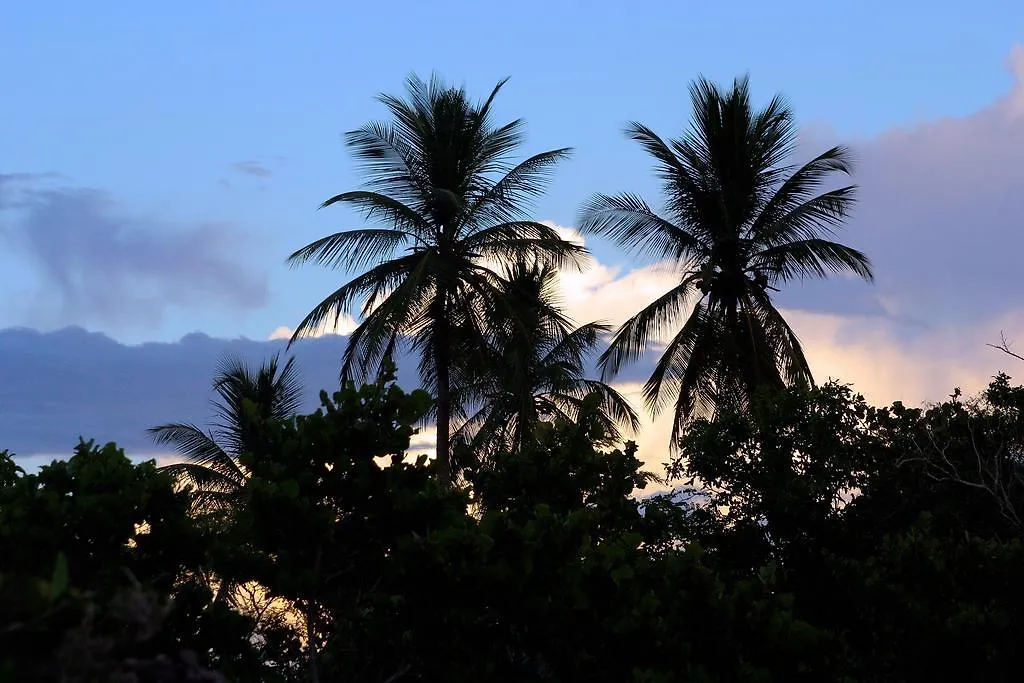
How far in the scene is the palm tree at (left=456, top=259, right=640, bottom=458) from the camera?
25.2m

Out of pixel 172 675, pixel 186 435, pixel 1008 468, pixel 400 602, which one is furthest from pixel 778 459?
pixel 186 435

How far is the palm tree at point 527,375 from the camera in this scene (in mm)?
25188

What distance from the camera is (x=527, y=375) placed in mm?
27078

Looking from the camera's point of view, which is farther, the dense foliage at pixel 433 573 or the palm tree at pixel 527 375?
the palm tree at pixel 527 375

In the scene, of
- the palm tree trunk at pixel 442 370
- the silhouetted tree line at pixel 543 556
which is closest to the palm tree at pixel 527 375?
the palm tree trunk at pixel 442 370

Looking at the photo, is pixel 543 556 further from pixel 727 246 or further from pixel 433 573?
pixel 727 246

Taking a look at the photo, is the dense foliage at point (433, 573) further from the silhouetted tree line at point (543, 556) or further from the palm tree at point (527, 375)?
the palm tree at point (527, 375)

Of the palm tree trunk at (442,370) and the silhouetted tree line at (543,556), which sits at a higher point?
the palm tree trunk at (442,370)

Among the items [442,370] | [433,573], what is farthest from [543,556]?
[442,370]

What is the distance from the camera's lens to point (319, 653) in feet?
36.3

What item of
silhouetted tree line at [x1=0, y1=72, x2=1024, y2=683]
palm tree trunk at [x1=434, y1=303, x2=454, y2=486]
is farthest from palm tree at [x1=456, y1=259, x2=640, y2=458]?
silhouetted tree line at [x1=0, y1=72, x2=1024, y2=683]

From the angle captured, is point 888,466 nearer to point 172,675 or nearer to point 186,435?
point 172,675

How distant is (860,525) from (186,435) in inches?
685

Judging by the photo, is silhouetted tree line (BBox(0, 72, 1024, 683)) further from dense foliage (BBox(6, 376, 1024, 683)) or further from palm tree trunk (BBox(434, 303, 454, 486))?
palm tree trunk (BBox(434, 303, 454, 486))
